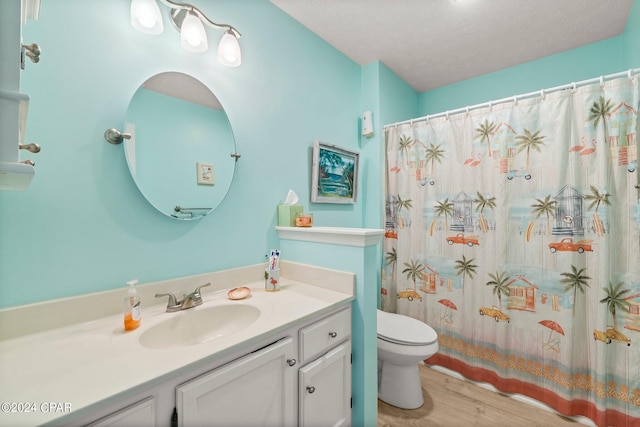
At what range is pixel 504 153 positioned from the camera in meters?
1.77

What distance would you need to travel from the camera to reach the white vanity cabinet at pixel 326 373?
1.02 metres

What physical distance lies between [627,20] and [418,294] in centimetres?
241

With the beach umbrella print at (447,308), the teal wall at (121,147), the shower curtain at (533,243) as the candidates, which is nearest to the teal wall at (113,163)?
the teal wall at (121,147)

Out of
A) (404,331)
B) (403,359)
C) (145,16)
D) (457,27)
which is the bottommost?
(403,359)

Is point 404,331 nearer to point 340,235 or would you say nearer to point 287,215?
point 340,235

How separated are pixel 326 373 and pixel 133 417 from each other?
71cm

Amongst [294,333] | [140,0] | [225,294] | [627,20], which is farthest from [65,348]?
[627,20]

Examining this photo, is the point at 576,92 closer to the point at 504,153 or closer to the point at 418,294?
the point at 504,153

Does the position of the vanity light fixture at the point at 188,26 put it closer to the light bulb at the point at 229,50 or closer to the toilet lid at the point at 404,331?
the light bulb at the point at 229,50

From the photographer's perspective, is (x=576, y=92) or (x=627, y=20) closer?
(x=576, y=92)

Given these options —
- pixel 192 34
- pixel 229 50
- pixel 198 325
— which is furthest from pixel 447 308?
pixel 192 34

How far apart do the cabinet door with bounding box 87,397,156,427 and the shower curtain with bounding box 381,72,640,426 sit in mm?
1924

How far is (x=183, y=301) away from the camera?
1.09 m

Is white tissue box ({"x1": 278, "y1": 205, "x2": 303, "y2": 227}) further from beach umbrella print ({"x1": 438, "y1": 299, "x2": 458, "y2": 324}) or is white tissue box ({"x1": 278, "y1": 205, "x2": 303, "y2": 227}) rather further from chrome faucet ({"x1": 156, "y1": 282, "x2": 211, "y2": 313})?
beach umbrella print ({"x1": 438, "y1": 299, "x2": 458, "y2": 324})
